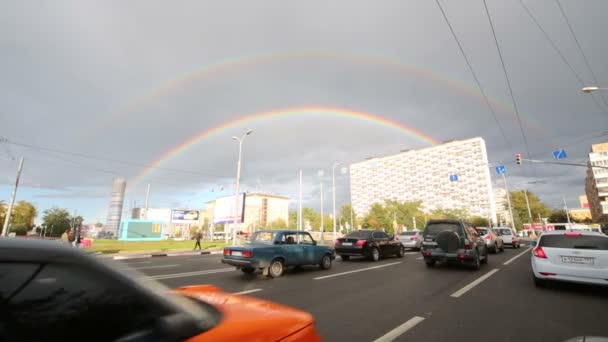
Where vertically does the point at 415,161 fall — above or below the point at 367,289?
above

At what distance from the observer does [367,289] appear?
7348 millimetres

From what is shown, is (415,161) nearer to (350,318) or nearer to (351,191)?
(351,191)

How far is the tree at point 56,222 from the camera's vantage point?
6644cm

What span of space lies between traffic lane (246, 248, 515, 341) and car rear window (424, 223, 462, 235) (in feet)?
5.24

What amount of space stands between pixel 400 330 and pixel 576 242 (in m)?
5.81

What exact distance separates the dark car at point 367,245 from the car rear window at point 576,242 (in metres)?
7.73

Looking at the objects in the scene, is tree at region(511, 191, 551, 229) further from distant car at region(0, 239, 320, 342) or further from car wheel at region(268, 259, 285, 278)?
distant car at region(0, 239, 320, 342)

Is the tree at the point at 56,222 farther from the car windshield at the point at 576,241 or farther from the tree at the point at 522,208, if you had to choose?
the tree at the point at 522,208

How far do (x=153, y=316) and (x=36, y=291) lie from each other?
46 cm

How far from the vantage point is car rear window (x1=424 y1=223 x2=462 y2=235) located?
35.7 feet

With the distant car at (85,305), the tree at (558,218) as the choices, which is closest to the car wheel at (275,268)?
the distant car at (85,305)

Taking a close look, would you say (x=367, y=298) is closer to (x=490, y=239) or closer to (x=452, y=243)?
(x=452, y=243)

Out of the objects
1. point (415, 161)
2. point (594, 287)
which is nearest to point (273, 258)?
point (594, 287)

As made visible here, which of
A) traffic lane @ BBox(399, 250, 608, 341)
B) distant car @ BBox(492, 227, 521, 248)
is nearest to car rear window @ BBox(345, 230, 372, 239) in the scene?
traffic lane @ BBox(399, 250, 608, 341)
